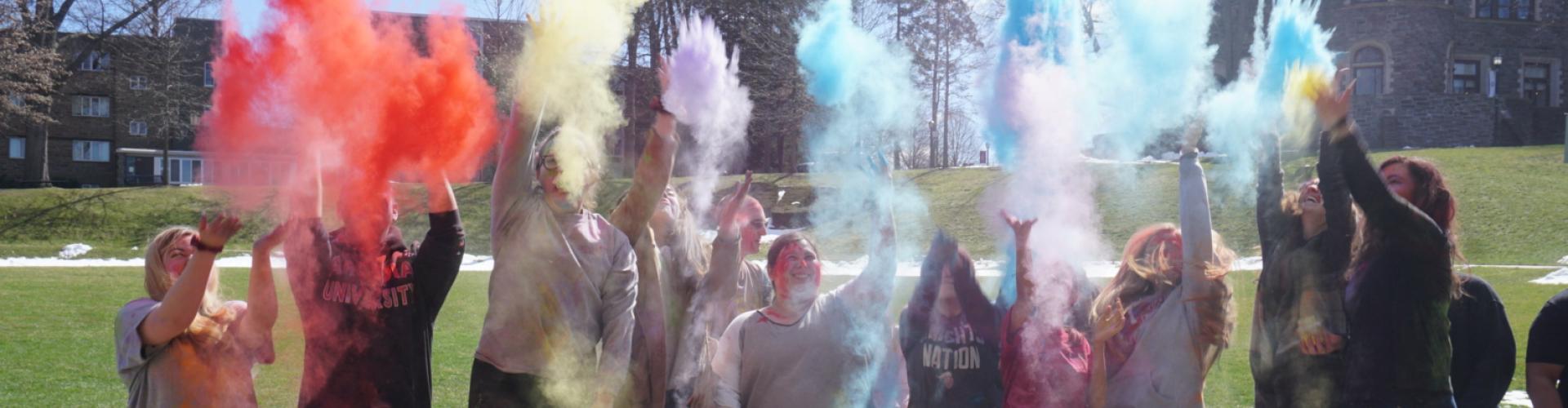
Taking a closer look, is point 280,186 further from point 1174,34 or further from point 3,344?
point 3,344

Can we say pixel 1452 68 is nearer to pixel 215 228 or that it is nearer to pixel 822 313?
pixel 822 313

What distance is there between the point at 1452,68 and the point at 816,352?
3630 cm

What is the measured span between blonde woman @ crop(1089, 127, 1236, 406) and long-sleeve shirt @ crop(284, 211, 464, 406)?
2.56 metres

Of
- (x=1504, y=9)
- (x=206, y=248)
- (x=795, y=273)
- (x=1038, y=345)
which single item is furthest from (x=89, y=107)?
(x=1504, y=9)

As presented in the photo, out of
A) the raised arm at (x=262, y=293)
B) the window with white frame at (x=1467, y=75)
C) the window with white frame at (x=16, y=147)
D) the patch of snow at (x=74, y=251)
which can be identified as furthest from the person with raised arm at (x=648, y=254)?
the window with white frame at (x=16, y=147)

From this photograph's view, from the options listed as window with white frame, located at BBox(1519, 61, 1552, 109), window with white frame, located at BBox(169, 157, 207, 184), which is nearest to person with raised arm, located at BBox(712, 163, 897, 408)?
window with white frame, located at BBox(1519, 61, 1552, 109)

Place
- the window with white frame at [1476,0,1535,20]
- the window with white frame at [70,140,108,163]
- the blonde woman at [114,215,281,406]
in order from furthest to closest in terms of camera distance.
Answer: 1. the window with white frame at [70,140,108,163]
2. the window with white frame at [1476,0,1535,20]
3. the blonde woman at [114,215,281,406]

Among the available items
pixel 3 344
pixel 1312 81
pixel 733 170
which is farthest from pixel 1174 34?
pixel 3 344

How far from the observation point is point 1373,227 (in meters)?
3.93

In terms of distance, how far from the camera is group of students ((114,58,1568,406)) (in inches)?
156

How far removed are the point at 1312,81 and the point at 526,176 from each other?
2865 millimetres

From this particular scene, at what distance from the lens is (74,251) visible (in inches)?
867

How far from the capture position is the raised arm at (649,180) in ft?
13.9

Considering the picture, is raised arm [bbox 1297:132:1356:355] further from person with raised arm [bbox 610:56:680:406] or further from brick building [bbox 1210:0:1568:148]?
brick building [bbox 1210:0:1568:148]
